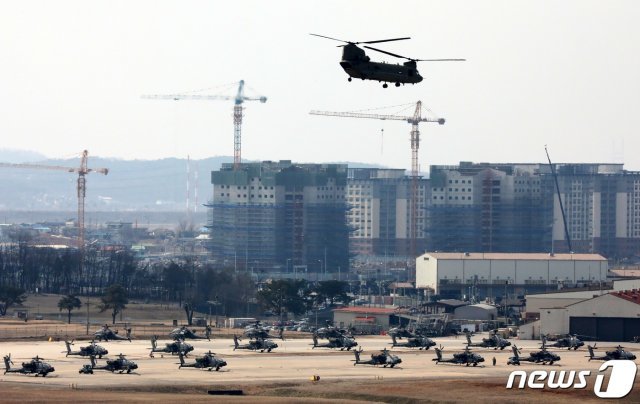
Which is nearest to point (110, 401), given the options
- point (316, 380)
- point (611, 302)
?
point (316, 380)

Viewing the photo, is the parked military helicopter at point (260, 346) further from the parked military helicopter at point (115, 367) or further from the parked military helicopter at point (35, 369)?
the parked military helicopter at point (35, 369)

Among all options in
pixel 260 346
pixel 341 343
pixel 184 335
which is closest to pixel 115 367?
pixel 260 346

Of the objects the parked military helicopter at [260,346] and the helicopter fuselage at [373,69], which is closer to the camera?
the helicopter fuselage at [373,69]

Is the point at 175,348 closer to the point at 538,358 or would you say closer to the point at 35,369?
the point at 35,369

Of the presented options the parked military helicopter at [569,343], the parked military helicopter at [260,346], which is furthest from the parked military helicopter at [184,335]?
the parked military helicopter at [569,343]

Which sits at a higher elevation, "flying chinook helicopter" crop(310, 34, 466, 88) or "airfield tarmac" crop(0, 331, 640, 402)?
"flying chinook helicopter" crop(310, 34, 466, 88)

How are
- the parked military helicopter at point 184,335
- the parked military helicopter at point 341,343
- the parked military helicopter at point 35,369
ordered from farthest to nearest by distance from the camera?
the parked military helicopter at point 184,335, the parked military helicopter at point 341,343, the parked military helicopter at point 35,369

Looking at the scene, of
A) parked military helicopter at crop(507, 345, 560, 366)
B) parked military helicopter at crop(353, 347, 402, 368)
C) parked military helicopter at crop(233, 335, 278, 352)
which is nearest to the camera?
parked military helicopter at crop(353, 347, 402, 368)

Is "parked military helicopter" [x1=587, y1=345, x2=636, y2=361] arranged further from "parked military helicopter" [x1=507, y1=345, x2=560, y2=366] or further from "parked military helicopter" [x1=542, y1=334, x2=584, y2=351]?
"parked military helicopter" [x1=542, y1=334, x2=584, y2=351]

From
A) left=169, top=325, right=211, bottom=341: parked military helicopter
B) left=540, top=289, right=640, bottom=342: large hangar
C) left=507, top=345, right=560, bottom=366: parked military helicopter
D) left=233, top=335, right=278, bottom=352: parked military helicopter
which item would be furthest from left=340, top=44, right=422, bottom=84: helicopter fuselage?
left=540, top=289, right=640, bottom=342: large hangar

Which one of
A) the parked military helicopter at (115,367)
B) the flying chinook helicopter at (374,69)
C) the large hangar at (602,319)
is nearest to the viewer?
the flying chinook helicopter at (374,69)
